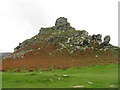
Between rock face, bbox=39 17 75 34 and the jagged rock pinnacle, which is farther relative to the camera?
the jagged rock pinnacle

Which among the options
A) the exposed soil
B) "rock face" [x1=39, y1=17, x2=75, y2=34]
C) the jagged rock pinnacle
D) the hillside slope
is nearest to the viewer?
the exposed soil

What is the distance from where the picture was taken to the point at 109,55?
76250 millimetres

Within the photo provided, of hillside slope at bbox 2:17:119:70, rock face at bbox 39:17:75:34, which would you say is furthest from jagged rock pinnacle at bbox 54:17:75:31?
hillside slope at bbox 2:17:119:70

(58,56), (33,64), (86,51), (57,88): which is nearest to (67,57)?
(58,56)

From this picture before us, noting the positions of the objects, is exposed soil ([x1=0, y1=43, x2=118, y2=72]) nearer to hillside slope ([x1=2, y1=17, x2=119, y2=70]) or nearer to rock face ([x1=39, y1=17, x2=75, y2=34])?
hillside slope ([x1=2, y1=17, x2=119, y2=70])

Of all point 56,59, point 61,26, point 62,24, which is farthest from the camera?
point 62,24

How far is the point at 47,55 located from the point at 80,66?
58.9 feet

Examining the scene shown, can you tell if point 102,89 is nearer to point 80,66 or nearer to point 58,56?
point 80,66

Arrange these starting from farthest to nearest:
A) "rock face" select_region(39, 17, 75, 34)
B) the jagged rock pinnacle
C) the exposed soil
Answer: the jagged rock pinnacle < "rock face" select_region(39, 17, 75, 34) < the exposed soil

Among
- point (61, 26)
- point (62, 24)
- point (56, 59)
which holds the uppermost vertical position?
point (62, 24)

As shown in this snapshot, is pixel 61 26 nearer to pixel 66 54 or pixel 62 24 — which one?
pixel 62 24

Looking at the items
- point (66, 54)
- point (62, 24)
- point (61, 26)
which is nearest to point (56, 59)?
point (66, 54)

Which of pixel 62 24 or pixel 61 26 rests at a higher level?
pixel 62 24

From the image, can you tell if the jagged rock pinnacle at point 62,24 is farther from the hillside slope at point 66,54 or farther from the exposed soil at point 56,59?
the exposed soil at point 56,59
